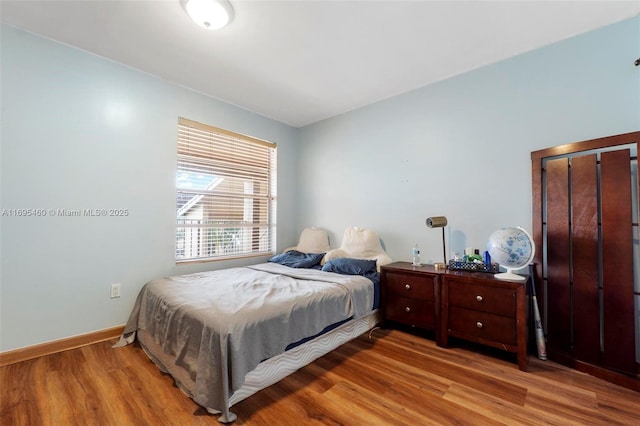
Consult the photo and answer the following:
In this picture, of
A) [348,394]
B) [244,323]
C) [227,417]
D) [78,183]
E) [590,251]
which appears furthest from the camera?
[78,183]

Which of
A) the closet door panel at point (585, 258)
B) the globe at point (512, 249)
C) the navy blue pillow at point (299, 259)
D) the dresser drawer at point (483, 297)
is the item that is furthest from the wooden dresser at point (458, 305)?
the navy blue pillow at point (299, 259)

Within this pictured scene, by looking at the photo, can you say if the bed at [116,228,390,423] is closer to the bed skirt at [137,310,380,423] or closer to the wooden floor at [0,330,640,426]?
the bed skirt at [137,310,380,423]

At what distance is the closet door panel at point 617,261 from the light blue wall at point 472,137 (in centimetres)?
40

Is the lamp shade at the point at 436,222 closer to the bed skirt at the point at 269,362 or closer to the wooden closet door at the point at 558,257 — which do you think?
the wooden closet door at the point at 558,257

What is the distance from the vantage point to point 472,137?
8.82 ft

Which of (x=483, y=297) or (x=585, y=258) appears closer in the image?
(x=585, y=258)

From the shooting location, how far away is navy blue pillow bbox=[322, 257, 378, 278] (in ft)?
9.12

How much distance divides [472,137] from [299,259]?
2259mm

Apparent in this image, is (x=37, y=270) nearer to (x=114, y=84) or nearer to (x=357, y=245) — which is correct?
(x=114, y=84)

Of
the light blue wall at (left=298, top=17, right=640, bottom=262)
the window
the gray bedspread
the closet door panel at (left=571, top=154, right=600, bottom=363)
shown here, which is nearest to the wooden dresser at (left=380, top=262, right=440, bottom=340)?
the gray bedspread

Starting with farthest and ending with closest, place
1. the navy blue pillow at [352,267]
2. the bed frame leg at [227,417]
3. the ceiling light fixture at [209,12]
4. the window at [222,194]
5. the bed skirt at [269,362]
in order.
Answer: the window at [222,194] → the navy blue pillow at [352,267] → the ceiling light fixture at [209,12] → the bed skirt at [269,362] → the bed frame leg at [227,417]

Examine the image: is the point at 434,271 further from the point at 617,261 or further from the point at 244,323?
the point at 244,323

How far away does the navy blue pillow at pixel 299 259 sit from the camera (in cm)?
323

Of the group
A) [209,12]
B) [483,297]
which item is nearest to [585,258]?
[483,297]
